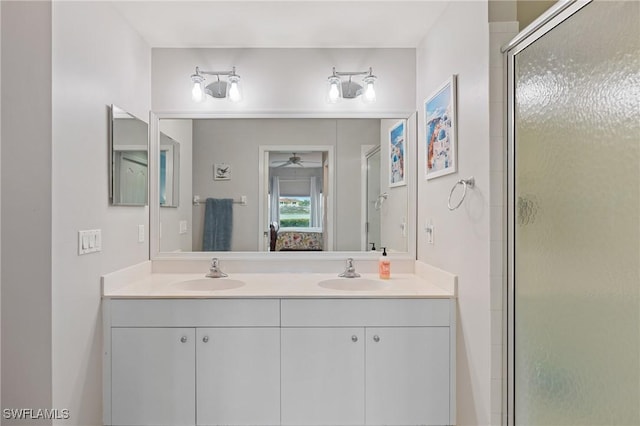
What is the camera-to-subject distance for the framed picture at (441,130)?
183cm

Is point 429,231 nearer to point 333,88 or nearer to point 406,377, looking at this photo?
point 406,377

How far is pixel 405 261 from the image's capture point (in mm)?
2439

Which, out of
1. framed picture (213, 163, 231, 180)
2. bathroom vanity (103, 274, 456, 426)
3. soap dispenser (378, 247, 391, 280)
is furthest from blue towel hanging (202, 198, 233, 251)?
soap dispenser (378, 247, 391, 280)

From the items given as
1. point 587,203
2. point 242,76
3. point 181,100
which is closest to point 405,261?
point 587,203

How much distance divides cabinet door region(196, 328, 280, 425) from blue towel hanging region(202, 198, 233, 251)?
0.72m

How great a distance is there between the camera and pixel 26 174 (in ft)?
4.72

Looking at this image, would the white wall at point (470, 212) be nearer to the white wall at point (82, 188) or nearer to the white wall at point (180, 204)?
the white wall at point (180, 204)

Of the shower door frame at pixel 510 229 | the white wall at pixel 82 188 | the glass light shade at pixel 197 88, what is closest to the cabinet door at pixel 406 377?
the shower door frame at pixel 510 229

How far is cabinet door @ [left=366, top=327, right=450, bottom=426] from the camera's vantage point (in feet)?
6.08

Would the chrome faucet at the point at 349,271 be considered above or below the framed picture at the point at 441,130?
below

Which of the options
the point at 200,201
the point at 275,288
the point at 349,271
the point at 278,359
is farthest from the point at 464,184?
Result: the point at 200,201

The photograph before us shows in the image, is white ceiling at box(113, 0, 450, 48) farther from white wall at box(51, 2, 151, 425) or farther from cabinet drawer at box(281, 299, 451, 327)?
cabinet drawer at box(281, 299, 451, 327)

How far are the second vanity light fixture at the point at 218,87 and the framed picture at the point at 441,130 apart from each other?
1181 mm

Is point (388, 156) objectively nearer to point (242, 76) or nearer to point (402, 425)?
point (242, 76)
